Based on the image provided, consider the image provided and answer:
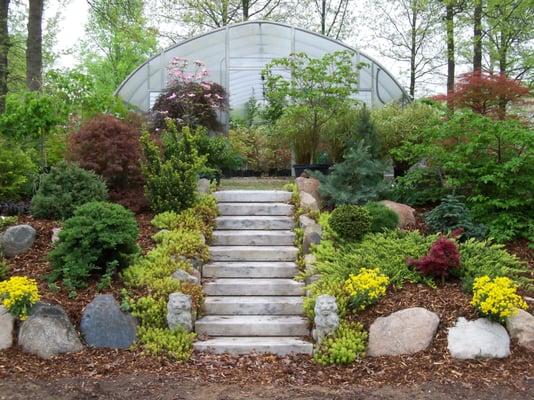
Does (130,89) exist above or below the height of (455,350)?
above

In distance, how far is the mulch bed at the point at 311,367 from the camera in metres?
5.24

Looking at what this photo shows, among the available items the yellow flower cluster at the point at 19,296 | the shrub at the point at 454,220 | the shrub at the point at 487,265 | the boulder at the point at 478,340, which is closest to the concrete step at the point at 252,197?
the shrub at the point at 454,220

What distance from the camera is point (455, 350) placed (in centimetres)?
564

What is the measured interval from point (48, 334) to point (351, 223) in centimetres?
371

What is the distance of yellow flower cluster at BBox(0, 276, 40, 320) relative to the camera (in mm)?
5832

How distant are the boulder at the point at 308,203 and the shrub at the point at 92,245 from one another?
2.65 metres

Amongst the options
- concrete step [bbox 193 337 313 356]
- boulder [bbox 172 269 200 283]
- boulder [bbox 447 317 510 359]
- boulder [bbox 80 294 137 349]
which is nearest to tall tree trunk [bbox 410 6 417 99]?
boulder [bbox 172 269 200 283]

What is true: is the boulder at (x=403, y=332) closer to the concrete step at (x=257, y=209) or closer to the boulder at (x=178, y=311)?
the boulder at (x=178, y=311)

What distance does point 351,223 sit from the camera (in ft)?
24.3

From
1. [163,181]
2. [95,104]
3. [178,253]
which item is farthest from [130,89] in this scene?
[178,253]

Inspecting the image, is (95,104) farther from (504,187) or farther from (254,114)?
(504,187)

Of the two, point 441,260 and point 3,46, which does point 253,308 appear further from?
point 3,46

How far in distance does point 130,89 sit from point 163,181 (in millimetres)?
8171

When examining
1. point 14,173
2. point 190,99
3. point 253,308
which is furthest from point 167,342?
point 190,99
